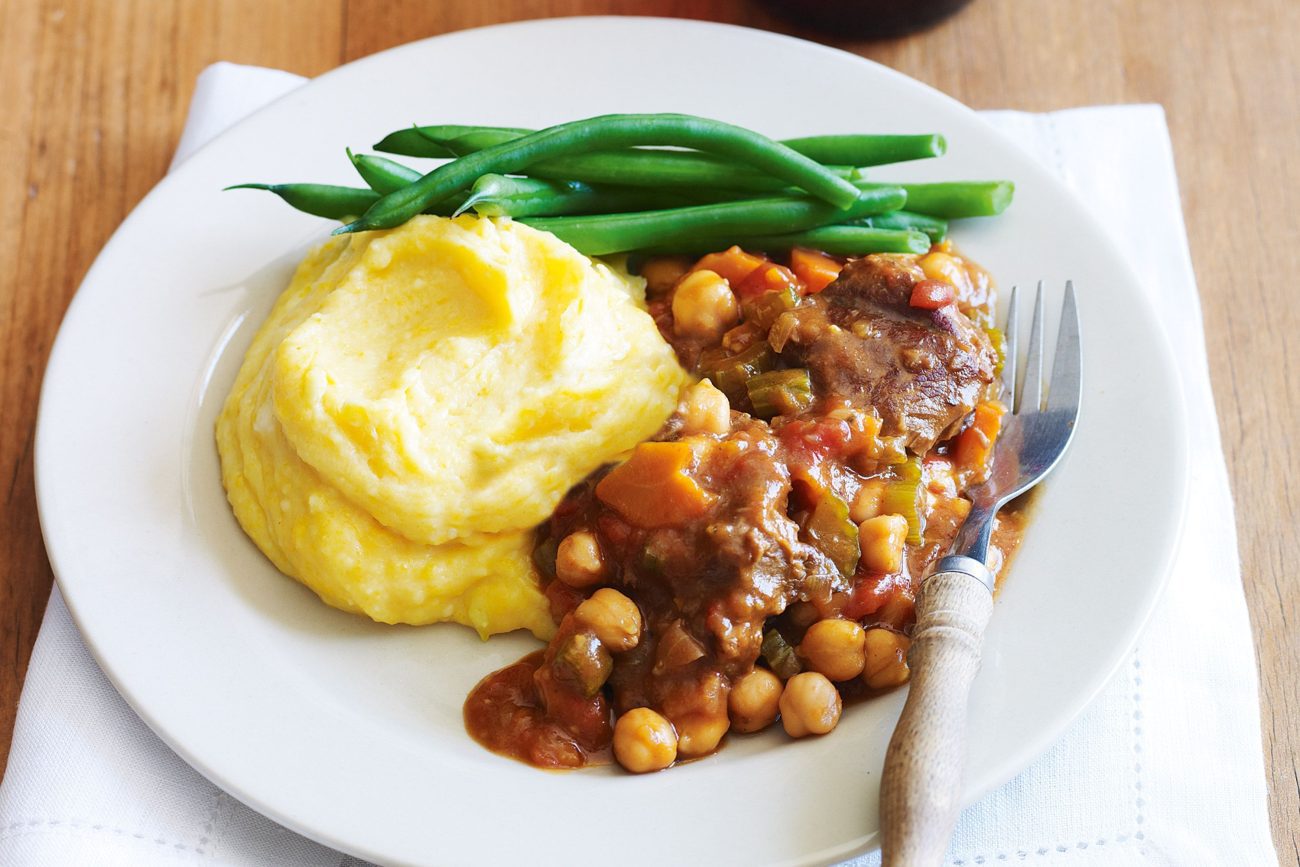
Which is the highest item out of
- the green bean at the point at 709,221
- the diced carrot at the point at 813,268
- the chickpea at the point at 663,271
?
the green bean at the point at 709,221

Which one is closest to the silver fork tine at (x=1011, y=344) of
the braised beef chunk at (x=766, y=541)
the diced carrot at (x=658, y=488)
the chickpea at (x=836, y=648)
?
the braised beef chunk at (x=766, y=541)

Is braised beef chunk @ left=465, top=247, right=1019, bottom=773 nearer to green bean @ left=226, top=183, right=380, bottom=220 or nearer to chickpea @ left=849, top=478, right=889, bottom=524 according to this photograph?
chickpea @ left=849, top=478, right=889, bottom=524

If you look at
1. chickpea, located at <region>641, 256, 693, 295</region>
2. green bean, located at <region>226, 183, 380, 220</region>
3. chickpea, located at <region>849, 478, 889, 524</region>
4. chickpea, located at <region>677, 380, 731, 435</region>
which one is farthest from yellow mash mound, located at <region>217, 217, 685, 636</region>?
chickpea, located at <region>849, 478, 889, 524</region>

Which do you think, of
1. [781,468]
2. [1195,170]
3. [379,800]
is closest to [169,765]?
[379,800]

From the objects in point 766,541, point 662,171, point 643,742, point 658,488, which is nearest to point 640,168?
point 662,171

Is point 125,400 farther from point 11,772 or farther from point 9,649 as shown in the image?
point 11,772

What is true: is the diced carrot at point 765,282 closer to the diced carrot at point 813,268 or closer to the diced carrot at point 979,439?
the diced carrot at point 813,268
